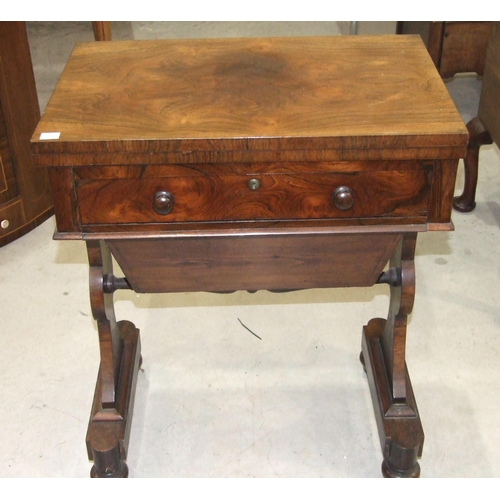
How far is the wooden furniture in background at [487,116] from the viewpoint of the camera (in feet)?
8.29

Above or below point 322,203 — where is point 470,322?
below

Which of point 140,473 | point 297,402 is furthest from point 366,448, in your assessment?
point 140,473

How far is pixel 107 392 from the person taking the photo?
199cm

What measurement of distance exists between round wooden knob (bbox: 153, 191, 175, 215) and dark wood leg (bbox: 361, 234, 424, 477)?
55cm

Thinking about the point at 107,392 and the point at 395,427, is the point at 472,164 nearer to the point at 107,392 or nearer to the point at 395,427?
the point at 395,427

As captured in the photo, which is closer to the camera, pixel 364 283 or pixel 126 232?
pixel 126 232

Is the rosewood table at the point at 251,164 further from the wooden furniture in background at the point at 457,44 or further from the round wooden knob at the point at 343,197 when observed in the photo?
the wooden furniture in background at the point at 457,44

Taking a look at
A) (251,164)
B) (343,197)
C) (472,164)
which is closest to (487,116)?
(472,164)

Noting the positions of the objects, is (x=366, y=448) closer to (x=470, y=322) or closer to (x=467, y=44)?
(x=470, y=322)

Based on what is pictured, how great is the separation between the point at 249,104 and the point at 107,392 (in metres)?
0.83

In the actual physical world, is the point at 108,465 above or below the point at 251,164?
below

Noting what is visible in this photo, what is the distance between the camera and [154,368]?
2.32m

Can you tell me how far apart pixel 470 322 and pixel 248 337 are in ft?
2.25

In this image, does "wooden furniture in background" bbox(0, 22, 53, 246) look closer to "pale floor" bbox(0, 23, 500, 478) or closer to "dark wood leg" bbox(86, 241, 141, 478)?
"pale floor" bbox(0, 23, 500, 478)
